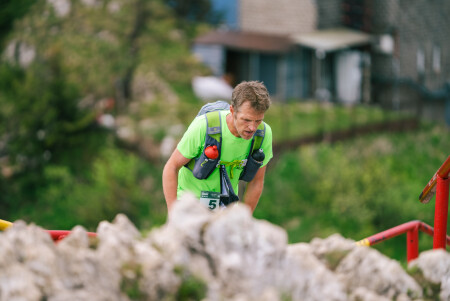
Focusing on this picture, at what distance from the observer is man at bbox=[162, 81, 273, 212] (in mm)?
4121

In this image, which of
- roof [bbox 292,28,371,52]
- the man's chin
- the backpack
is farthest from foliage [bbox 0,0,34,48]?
the man's chin

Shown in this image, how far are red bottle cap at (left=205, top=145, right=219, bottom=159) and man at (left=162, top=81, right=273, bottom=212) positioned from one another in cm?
7

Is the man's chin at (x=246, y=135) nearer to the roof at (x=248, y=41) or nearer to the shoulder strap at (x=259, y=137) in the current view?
the shoulder strap at (x=259, y=137)

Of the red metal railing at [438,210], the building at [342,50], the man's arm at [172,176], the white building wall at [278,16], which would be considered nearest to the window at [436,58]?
the building at [342,50]

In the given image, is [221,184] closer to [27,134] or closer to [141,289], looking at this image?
[141,289]

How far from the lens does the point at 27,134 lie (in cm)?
1892

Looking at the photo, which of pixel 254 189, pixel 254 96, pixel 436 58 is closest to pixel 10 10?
pixel 254 189

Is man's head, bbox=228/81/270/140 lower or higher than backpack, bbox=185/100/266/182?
higher

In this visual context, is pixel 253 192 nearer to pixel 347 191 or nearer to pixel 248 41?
pixel 347 191

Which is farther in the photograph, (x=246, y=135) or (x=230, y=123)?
(x=230, y=123)

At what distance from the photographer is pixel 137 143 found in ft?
66.0

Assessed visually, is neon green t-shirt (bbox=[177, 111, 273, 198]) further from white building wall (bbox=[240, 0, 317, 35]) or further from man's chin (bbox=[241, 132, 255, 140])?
white building wall (bbox=[240, 0, 317, 35])

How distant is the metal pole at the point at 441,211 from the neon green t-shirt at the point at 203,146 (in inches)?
46.6

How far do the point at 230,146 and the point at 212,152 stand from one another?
0.52 ft
